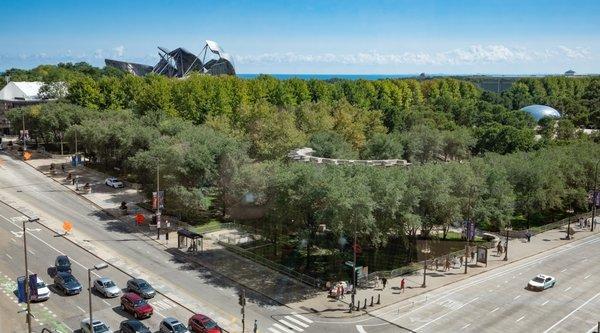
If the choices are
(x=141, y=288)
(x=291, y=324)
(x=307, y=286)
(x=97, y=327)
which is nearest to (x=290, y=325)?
(x=291, y=324)

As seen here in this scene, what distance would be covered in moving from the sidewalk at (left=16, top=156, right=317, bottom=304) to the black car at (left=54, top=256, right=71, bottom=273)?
962 cm

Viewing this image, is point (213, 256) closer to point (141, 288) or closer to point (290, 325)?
point (141, 288)

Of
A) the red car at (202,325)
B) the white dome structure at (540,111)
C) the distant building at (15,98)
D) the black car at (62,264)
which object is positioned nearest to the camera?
the red car at (202,325)

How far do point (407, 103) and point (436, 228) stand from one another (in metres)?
93.6

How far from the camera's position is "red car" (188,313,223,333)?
3422cm

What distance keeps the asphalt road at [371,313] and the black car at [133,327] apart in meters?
2.70

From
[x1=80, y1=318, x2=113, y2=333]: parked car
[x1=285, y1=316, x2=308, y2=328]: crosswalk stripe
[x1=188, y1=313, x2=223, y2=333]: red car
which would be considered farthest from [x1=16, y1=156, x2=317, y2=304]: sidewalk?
[x1=80, y1=318, x2=113, y2=333]: parked car

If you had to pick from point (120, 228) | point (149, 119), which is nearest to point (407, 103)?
point (149, 119)

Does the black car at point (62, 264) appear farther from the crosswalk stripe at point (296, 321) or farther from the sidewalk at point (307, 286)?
the crosswalk stripe at point (296, 321)

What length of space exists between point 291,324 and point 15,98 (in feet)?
401

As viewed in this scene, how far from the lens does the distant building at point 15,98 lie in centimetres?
12875

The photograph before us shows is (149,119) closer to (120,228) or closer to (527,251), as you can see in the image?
(120,228)

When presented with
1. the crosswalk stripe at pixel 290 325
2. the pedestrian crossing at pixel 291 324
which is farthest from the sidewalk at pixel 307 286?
the crosswalk stripe at pixel 290 325

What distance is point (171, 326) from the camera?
3366 centimetres
